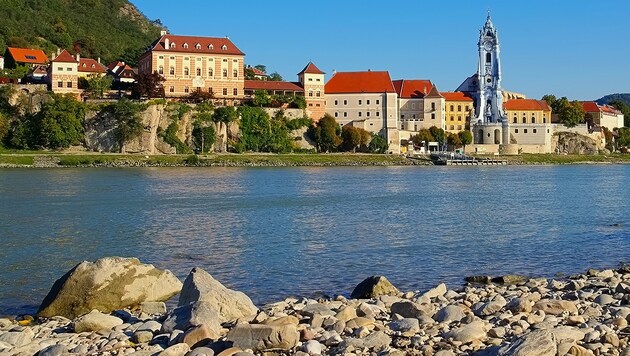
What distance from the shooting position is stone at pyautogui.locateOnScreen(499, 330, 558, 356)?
7.68 m

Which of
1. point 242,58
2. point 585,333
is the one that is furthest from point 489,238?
point 242,58

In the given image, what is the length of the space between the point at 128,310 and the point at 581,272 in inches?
408

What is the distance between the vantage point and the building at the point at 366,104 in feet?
307

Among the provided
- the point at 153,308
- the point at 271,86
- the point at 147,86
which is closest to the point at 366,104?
the point at 271,86

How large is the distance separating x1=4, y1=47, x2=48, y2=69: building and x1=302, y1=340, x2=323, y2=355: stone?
8491cm

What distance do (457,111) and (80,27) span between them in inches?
2531

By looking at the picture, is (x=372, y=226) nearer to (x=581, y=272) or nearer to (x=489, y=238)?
(x=489, y=238)

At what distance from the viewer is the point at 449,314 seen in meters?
10.0

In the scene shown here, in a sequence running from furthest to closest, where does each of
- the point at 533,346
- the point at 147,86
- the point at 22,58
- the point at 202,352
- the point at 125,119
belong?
the point at 22,58 → the point at 147,86 → the point at 125,119 → the point at 202,352 → the point at 533,346

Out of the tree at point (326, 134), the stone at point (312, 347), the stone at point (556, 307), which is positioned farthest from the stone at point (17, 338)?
the tree at point (326, 134)

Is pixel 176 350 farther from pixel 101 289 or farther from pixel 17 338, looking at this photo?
pixel 101 289

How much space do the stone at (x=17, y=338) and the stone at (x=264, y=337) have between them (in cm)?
294

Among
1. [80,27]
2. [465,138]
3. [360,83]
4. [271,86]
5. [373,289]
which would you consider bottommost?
[373,289]

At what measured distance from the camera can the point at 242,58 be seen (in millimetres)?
87375
